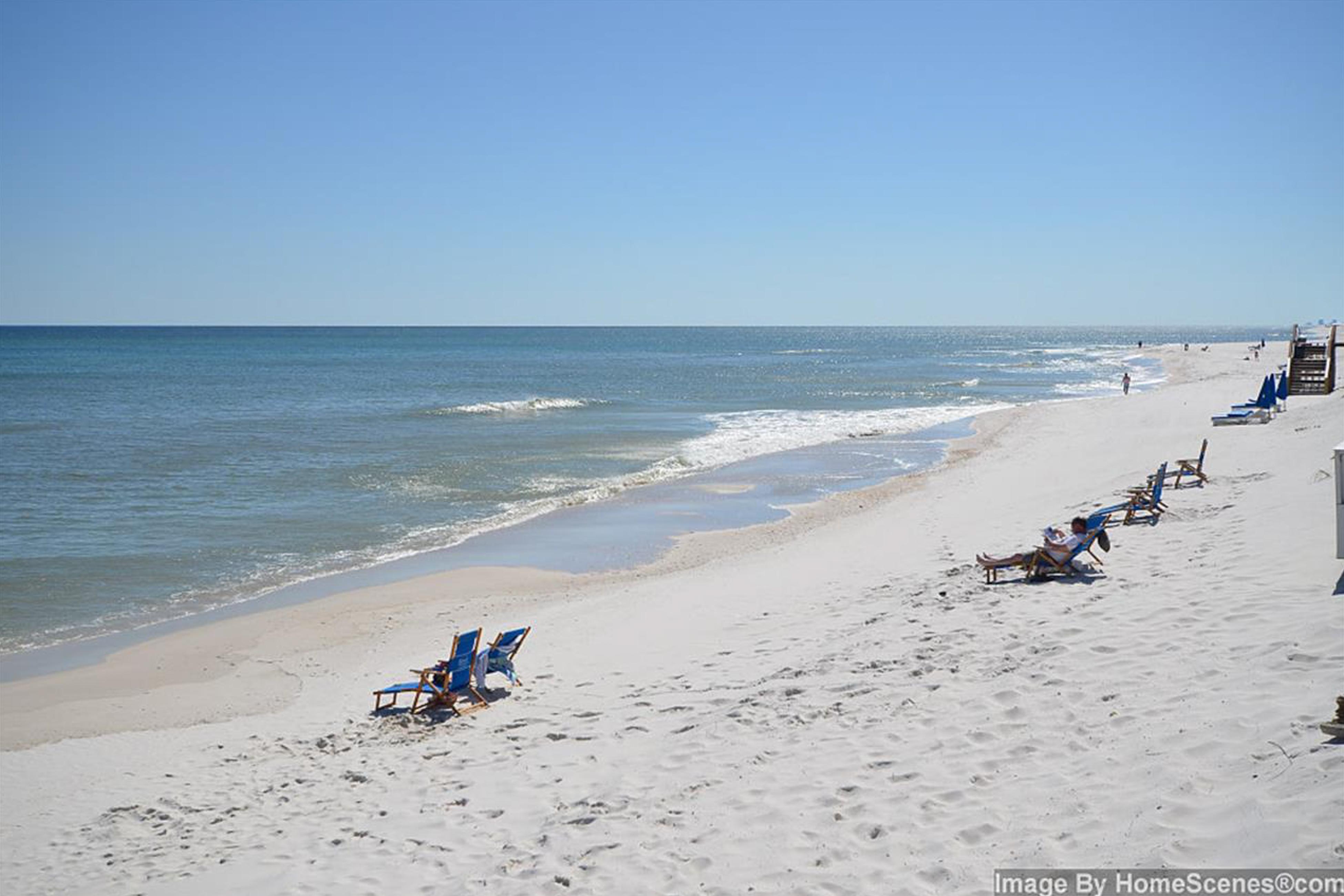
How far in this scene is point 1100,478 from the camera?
1820 centimetres

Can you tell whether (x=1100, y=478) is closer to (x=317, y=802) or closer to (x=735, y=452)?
(x=735, y=452)

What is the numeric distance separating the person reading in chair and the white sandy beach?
0.25 m

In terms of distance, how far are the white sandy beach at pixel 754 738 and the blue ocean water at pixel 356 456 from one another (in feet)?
13.2

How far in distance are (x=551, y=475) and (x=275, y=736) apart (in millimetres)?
17071

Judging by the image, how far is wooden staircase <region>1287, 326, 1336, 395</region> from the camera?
29781mm

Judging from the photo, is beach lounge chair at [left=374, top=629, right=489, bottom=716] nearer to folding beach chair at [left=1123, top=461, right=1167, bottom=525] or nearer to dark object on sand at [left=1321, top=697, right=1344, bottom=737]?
dark object on sand at [left=1321, top=697, right=1344, bottom=737]

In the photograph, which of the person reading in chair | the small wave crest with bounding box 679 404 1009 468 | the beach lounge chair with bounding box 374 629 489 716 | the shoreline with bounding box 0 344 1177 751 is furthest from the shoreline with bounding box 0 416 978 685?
the person reading in chair

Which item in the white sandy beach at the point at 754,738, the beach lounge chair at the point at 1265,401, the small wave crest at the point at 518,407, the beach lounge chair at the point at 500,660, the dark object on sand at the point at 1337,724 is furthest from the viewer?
the small wave crest at the point at 518,407

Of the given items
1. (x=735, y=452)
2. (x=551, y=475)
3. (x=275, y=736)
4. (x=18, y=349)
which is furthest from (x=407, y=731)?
(x=18, y=349)

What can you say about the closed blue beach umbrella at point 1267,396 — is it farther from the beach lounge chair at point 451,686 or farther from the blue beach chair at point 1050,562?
the beach lounge chair at point 451,686

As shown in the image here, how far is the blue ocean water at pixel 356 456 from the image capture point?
16156 millimetres

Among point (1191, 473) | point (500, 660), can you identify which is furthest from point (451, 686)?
point (1191, 473)

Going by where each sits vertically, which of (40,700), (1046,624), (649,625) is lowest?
(40,700)

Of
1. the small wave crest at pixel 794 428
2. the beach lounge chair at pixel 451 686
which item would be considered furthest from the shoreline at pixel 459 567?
the small wave crest at pixel 794 428
